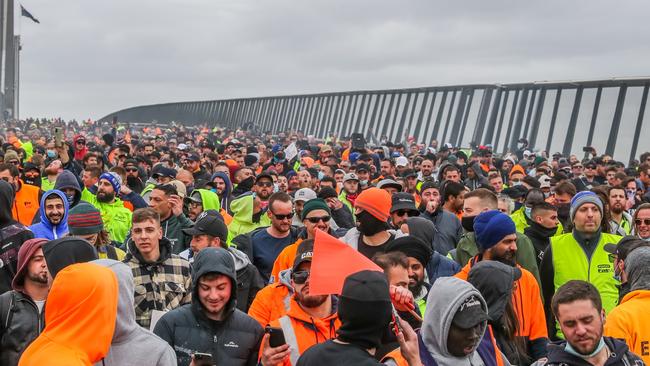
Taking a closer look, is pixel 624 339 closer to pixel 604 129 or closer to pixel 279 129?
pixel 604 129

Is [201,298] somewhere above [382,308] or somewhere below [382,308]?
below

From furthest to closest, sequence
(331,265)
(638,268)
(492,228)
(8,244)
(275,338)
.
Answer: (8,244) < (492,228) < (638,268) < (275,338) < (331,265)

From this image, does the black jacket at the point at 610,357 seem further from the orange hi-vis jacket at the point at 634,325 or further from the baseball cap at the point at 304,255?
the baseball cap at the point at 304,255

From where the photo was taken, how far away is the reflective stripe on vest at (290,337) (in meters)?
4.80

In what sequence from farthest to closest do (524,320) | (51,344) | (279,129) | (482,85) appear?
(279,129) → (482,85) → (524,320) → (51,344)

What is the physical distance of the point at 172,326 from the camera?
15.9ft

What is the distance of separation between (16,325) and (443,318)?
7.88ft

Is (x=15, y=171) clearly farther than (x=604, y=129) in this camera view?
No

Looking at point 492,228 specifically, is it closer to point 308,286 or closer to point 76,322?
point 308,286

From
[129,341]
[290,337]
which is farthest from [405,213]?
[129,341]

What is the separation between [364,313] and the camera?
3.65 m

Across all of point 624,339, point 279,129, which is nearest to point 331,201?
point 624,339

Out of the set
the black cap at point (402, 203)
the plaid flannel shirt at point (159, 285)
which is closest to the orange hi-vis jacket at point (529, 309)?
the plaid flannel shirt at point (159, 285)

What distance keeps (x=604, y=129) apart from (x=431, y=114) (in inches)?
532
